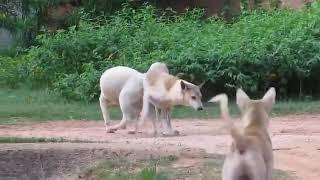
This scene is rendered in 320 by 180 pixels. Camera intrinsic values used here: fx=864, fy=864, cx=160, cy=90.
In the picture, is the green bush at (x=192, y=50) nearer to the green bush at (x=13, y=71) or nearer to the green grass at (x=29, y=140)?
Result: the green bush at (x=13, y=71)

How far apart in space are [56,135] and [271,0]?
45.5 feet

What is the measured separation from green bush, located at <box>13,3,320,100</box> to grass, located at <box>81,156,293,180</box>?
677 cm

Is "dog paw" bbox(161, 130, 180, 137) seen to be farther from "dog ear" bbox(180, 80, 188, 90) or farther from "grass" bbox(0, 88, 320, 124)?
"grass" bbox(0, 88, 320, 124)

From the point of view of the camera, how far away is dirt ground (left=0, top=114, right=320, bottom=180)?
30.2 feet

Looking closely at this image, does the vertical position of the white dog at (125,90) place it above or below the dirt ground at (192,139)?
above

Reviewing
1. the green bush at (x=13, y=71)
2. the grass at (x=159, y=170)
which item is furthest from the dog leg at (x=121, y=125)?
the green bush at (x=13, y=71)

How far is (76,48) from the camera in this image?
58.6 ft

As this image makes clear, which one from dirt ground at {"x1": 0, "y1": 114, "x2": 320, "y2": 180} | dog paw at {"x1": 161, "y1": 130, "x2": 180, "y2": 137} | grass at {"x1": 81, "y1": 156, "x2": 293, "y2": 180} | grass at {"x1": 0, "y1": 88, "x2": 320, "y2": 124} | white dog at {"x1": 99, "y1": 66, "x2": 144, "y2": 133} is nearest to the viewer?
grass at {"x1": 81, "y1": 156, "x2": 293, "y2": 180}

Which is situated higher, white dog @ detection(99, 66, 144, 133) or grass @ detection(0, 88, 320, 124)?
white dog @ detection(99, 66, 144, 133)

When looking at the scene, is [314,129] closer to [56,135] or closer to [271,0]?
[56,135]

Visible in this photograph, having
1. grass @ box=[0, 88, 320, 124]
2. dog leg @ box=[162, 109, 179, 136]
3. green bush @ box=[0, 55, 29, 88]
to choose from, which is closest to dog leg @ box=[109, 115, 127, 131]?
dog leg @ box=[162, 109, 179, 136]

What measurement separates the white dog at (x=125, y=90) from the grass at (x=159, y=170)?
2.74 metres

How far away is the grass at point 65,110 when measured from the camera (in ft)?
46.1

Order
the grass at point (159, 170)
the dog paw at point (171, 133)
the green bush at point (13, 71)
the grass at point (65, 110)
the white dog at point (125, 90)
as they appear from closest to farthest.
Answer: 1. the grass at point (159, 170)
2. the dog paw at point (171, 133)
3. the white dog at point (125, 90)
4. the grass at point (65, 110)
5. the green bush at point (13, 71)
